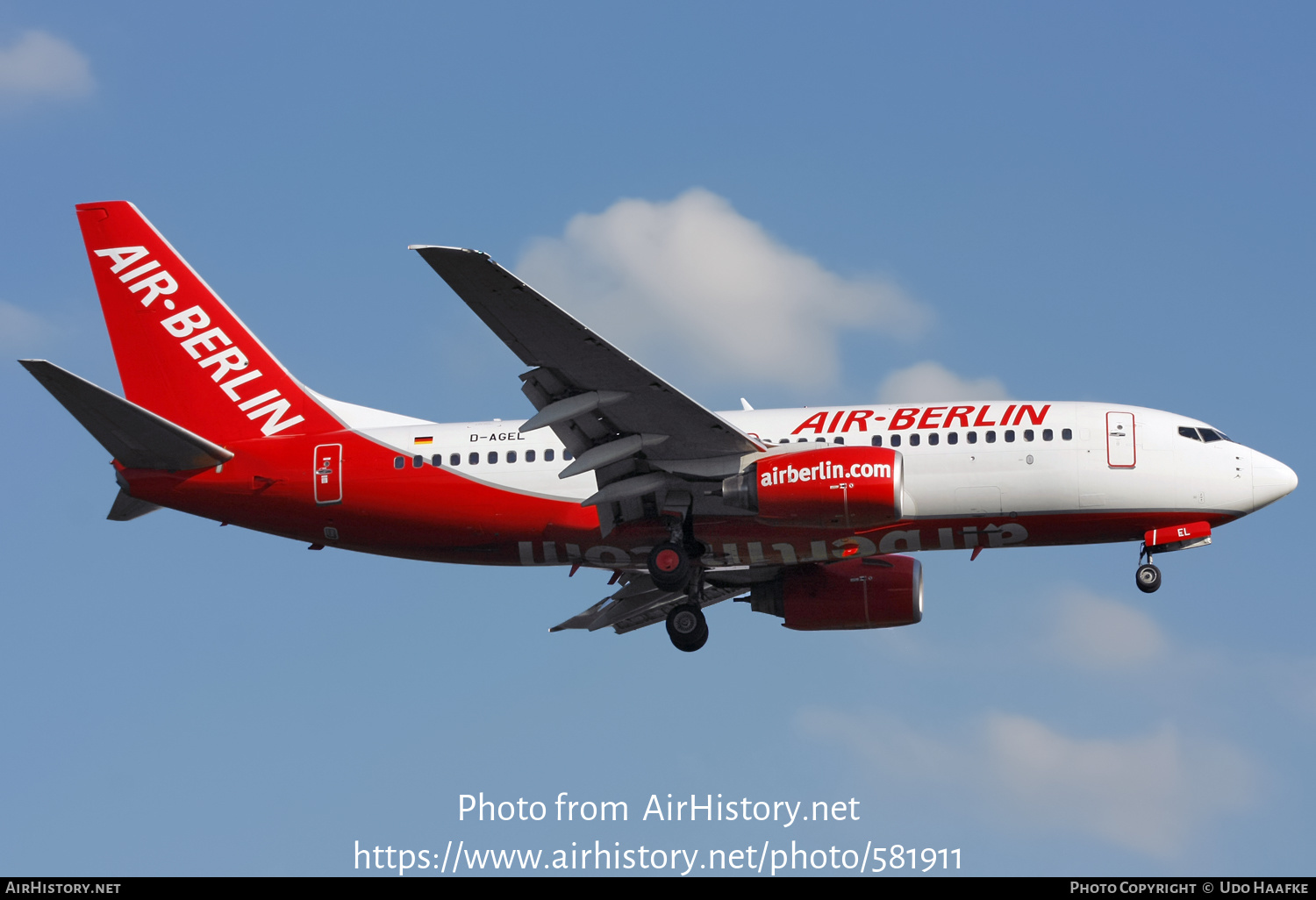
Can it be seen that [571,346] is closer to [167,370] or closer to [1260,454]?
[167,370]

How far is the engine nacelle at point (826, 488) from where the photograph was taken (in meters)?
33.2

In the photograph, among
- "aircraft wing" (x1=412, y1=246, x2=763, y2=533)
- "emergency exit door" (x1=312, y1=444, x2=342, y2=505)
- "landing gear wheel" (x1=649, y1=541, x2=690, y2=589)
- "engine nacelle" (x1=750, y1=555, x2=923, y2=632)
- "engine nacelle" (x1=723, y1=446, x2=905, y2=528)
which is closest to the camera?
"aircraft wing" (x1=412, y1=246, x2=763, y2=533)

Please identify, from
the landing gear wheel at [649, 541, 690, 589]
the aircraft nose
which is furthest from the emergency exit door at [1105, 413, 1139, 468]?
the landing gear wheel at [649, 541, 690, 589]

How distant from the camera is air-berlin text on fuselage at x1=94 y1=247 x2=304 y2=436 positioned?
38750 millimetres

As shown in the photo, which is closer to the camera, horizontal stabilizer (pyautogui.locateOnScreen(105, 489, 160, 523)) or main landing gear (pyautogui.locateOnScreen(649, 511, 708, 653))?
main landing gear (pyautogui.locateOnScreen(649, 511, 708, 653))

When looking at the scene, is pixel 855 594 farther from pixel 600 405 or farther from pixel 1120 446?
pixel 600 405

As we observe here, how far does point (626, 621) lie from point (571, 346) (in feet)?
40.4

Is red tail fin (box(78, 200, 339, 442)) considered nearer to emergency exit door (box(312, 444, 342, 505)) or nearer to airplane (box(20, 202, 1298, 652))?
airplane (box(20, 202, 1298, 652))

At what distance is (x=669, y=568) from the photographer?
35.5 meters

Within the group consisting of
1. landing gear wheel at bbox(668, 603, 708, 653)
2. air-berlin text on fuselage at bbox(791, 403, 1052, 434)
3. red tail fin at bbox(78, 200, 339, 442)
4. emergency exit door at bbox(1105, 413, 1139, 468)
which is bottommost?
landing gear wheel at bbox(668, 603, 708, 653)

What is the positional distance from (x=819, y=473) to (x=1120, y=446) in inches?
279

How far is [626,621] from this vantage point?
1662 inches

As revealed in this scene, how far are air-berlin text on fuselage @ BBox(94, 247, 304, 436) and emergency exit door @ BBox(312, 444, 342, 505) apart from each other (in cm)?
159

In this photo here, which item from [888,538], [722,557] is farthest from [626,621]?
[888,538]
